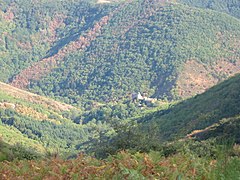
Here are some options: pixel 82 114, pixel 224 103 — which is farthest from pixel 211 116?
pixel 82 114

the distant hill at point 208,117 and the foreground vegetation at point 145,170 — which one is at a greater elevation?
the foreground vegetation at point 145,170

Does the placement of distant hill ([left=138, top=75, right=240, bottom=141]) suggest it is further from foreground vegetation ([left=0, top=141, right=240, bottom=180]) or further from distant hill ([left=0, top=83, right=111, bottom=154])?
distant hill ([left=0, top=83, right=111, bottom=154])

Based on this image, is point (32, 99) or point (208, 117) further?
point (32, 99)

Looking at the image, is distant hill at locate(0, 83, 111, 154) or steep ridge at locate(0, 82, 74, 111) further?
steep ridge at locate(0, 82, 74, 111)

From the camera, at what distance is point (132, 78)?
641 feet

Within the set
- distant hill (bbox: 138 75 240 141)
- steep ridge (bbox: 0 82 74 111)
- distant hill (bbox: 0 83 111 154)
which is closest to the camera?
distant hill (bbox: 138 75 240 141)

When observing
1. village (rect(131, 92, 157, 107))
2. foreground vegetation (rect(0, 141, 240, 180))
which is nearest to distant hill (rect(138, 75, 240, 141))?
foreground vegetation (rect(0, 141, 240, 180))

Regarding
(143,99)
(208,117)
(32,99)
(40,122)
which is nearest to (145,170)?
(208,117)

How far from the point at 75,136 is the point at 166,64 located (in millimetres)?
59929

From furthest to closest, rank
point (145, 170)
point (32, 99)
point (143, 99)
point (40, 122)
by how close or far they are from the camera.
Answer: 1. point (32, 99)
2. point (143, 99)
3. point (40, 122)
4. point (145, 170)

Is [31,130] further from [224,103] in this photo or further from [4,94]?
[224,103]

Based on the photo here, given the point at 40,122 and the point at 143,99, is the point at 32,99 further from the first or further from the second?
the point at 143,99

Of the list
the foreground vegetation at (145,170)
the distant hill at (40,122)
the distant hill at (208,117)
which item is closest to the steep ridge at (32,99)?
the distant hill at (40,122)

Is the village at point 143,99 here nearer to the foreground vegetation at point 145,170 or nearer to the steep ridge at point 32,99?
the steep ridge at point 32,99
